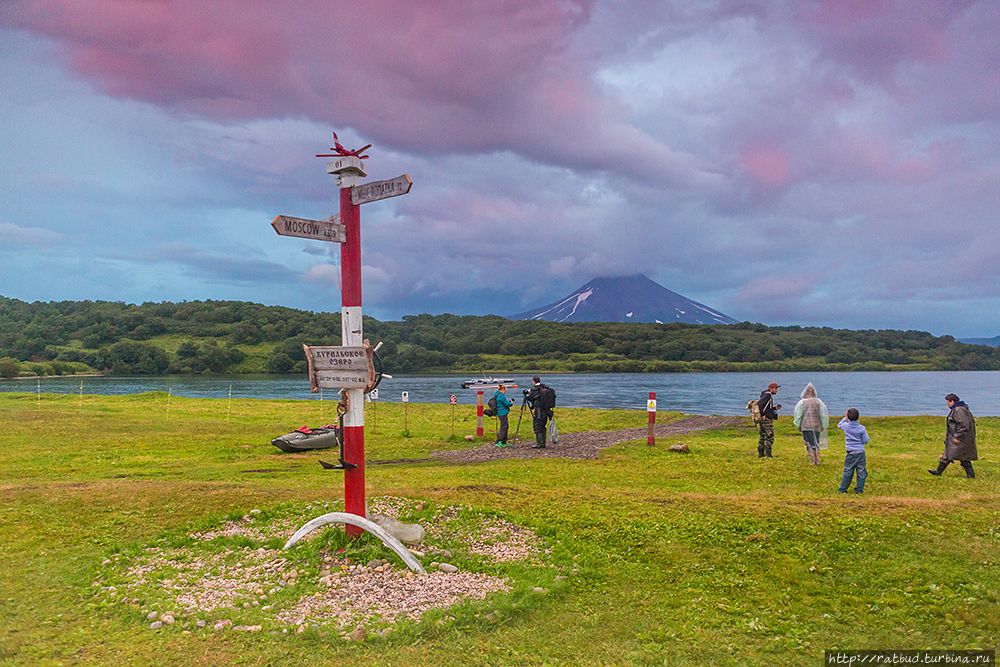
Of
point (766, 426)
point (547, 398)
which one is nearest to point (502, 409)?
Result: point (547, 398)

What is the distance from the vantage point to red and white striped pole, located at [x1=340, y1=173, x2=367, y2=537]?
7594 mm

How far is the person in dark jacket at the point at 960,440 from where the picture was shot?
14641 mm

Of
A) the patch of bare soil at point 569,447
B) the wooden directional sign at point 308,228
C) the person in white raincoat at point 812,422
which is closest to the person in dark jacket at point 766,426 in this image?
the person in white raincoat at point 812,422

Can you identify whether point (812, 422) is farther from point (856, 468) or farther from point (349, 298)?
point (349, 298)

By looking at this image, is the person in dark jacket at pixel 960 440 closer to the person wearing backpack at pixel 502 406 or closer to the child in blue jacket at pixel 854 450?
the child in blue jacket at pixel 854 450

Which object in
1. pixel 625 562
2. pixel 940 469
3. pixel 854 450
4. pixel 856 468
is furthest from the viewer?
pixel 940 469

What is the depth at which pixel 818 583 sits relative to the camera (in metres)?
6.85

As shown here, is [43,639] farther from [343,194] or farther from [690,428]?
[690,428]

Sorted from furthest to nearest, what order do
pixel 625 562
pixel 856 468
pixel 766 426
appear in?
pixel 766 426, pixel 856 468, pixel 625 562

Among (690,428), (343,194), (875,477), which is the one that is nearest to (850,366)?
(690,428)

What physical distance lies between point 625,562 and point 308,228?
569 cm

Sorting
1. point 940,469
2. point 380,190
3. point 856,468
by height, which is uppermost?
point 380,190

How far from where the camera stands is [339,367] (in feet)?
25.0

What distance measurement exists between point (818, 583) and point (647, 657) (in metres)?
2.76
